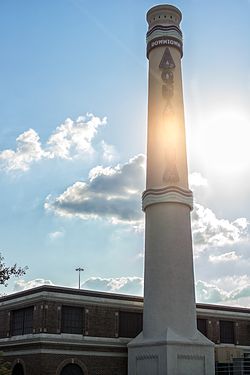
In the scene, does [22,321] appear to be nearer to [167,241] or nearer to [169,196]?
[167,241]

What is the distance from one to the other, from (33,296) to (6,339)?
5989mm

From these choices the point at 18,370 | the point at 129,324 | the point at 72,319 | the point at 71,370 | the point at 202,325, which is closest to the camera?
the point at 71,370

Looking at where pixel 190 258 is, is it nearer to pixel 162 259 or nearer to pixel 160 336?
pixel 162 259

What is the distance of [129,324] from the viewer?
50812 millimetres

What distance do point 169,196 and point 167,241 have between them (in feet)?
11.7

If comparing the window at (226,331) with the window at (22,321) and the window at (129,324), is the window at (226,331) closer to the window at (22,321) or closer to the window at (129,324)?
the window at (129,324)

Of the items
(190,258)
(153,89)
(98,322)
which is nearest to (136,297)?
(98,322)

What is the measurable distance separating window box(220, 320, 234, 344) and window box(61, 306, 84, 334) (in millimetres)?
16070

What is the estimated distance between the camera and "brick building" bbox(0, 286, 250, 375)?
45531mm

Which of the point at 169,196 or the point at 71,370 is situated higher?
the point at 169,196

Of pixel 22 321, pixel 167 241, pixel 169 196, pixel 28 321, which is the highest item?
pixel 169 196

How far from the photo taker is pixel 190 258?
148 feet

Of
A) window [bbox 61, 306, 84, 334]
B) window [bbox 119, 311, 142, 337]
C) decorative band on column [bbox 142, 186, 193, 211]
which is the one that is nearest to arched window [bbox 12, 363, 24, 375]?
window [bbox 61, 306, 84, 334]

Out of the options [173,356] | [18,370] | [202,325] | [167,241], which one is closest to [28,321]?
[18,370]
